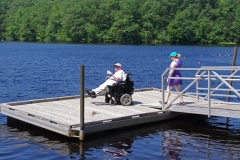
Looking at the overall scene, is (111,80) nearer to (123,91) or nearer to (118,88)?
(118,88)

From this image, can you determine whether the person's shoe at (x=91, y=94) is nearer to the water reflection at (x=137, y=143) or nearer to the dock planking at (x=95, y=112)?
the dock planking at (x=95, y=112)

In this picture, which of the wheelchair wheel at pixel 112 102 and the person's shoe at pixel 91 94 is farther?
the wheelchair wheel at pixel 112 102

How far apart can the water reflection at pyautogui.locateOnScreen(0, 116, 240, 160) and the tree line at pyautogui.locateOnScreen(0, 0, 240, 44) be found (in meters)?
96.3

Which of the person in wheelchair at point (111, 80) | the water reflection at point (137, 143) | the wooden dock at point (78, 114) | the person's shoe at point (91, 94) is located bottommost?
the water reflection at point (137, 143)

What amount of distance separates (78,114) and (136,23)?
346 ft

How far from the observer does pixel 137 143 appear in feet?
42.5

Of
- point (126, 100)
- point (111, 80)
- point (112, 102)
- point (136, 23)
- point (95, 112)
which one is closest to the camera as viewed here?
point (95, 112)

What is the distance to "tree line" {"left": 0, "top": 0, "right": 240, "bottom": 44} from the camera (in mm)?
109688

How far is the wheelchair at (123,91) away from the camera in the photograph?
15.1 meters

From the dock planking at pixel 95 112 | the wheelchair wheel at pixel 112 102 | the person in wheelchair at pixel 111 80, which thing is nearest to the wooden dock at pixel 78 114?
the dock planking at pixel 95 112

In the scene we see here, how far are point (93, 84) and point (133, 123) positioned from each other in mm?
A: 17169

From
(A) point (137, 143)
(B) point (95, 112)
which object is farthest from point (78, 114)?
(A) point (137, 143)

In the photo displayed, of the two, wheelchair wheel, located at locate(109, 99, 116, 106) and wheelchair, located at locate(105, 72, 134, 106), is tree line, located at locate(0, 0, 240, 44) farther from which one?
wheelchair, located at locate(105, 72, 134, 106)

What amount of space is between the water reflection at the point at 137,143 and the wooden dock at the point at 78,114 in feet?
1.12
